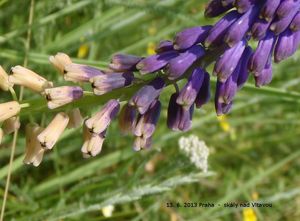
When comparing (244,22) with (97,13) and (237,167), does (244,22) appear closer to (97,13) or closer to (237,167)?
(97,13)

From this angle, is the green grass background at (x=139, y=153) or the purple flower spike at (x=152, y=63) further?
the green grass background at (x=139, y=153)

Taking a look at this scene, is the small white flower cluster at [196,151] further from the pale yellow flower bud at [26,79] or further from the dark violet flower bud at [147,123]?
the pale yellow flower bud at [26,79]

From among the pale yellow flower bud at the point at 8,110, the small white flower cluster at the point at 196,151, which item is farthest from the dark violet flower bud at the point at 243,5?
the small white flower cluster at the point at 196,151

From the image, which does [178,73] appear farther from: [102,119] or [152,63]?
[102,119]

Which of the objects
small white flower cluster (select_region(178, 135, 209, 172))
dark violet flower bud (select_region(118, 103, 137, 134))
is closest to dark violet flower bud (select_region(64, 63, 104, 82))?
dark violet flower bud (select_region(118, 103, 137, 134))

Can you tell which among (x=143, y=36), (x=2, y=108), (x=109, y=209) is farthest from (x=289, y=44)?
(x=143, y=36)

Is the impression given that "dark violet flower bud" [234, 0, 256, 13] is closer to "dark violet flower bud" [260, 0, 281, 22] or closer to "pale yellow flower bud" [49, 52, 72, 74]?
"dark violet flower bud" [260, 0, 281, 22]

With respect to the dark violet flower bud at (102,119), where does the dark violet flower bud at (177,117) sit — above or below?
below
